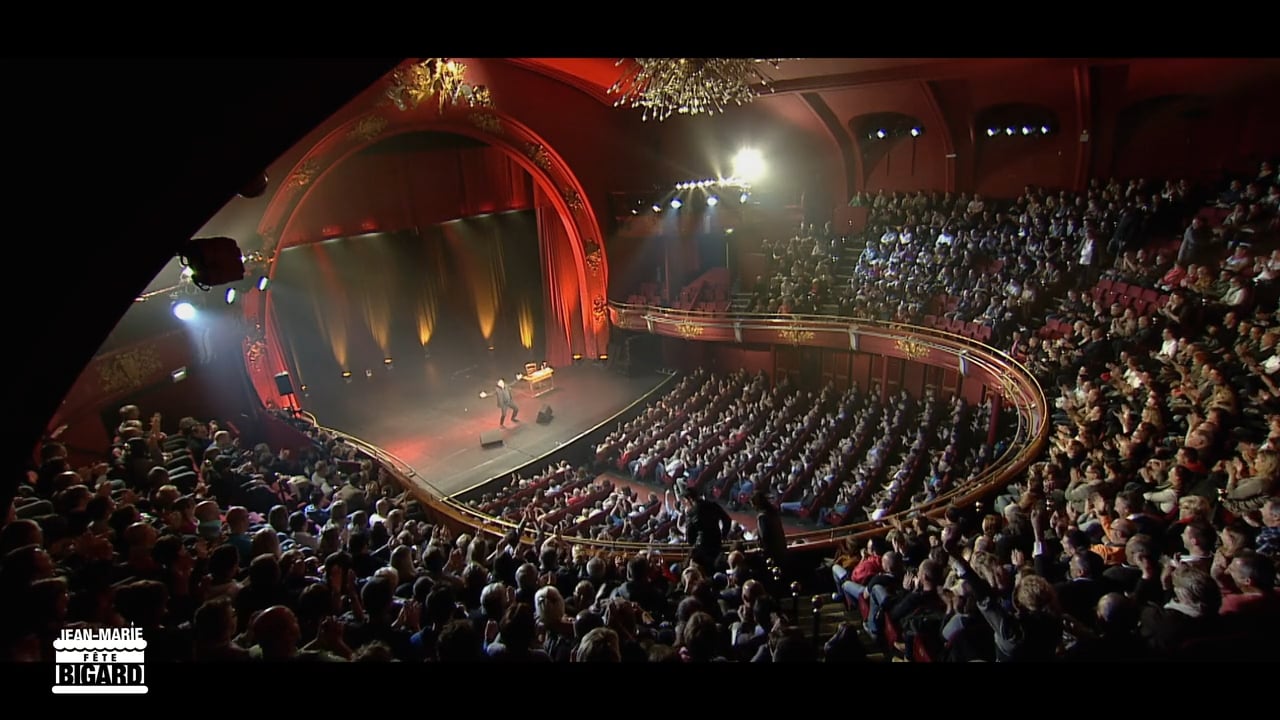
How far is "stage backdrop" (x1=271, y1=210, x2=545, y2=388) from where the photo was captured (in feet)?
48.6

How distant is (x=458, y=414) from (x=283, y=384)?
340 centimetres

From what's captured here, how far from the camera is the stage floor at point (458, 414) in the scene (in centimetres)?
1182

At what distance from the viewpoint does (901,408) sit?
1172cm

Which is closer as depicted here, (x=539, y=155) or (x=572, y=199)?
(x=539, y=155)

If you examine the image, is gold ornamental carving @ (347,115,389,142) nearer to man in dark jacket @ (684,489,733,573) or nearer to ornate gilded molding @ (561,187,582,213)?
ornate gilded molding @ (561,187,582,213)

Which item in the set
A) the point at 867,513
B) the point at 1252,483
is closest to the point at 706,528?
the point at 1252,483

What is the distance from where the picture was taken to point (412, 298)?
16.7m

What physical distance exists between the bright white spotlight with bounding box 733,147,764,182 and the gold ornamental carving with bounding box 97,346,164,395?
13731 mm

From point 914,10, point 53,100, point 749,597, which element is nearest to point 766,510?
point 749,597

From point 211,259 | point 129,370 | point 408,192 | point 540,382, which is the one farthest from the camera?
point 540,382

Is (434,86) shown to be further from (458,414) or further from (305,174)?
(458,414)

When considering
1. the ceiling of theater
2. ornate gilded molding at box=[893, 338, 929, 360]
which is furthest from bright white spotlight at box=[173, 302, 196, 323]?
ornate gilded molding at box=[893, 338, 929, 360]

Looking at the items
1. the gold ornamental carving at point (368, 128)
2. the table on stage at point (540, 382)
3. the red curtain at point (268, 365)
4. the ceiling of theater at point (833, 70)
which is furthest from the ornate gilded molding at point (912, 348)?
the red curtain at point (268, 365)

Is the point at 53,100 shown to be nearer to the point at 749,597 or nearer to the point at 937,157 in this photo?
the point at 749,597
